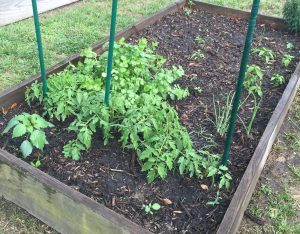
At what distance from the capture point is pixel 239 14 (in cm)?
508

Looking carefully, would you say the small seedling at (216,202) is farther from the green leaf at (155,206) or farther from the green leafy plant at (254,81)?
the green leafy plant at (254,81)

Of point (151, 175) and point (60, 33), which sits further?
point (60, 33)

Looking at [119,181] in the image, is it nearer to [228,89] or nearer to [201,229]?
[201,229]

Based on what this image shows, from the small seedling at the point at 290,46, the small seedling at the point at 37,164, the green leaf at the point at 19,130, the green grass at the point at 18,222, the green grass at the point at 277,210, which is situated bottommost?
the green grass at the point at 18,222

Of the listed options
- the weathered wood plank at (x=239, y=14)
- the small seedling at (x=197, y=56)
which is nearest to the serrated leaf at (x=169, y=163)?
the small seedling at (x=197, y=56)

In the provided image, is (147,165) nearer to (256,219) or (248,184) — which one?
(248,184)

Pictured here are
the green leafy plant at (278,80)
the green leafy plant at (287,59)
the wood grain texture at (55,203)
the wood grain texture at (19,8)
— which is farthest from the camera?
the wood grain texture at (19,8)

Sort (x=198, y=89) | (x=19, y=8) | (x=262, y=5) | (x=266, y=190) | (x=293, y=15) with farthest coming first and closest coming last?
1. (x=262, y=5)
2. (x=19, y=8)
3. (x=293, y=15)
4. (x=198, y=89)
5. (x=266, y=190)

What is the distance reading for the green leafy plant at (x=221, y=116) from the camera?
290cm

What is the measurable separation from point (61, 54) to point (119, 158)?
84.1 inches

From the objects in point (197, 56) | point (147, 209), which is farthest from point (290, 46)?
point (147, 209)

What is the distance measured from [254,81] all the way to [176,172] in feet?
4.68

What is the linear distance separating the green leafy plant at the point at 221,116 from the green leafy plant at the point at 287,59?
0.95 metres

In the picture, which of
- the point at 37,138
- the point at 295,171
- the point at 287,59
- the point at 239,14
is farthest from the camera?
the point at 239,14
